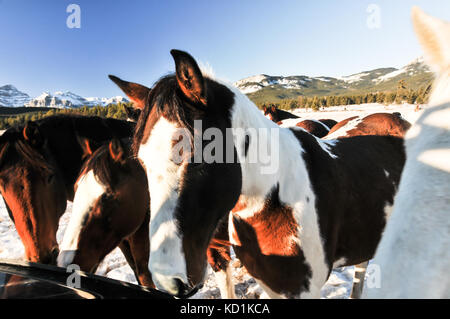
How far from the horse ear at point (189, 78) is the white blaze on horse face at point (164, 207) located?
0.21 m

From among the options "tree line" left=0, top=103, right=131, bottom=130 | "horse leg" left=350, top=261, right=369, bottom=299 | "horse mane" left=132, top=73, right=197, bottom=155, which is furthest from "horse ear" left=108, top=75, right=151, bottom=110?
"horse leg" left=350, top=261, right=369, bottom=299

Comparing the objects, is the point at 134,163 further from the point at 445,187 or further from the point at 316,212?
the point at 445,187

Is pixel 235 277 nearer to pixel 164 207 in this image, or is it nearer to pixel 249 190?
pixel 249 190

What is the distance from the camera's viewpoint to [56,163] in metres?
2.84

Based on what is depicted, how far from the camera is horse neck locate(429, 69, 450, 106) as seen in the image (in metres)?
0.73

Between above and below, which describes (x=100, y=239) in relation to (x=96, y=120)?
below

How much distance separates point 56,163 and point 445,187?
11.6 ft

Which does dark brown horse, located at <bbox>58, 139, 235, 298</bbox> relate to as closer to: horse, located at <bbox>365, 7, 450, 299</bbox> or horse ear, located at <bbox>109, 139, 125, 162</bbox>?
horse ear, located at <bbox>109, 139, 125, 162</bbox>

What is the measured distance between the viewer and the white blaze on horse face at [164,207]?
1.08m

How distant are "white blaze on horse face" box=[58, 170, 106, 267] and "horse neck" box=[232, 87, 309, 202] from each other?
1282 mm

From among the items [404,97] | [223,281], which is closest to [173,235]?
[223,281]

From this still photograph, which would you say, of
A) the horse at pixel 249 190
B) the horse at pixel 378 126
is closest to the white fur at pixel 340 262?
the horse at pixel 249 190

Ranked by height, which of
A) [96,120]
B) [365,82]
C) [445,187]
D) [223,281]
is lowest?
[223,281]

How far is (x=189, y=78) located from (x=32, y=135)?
2494 mm
